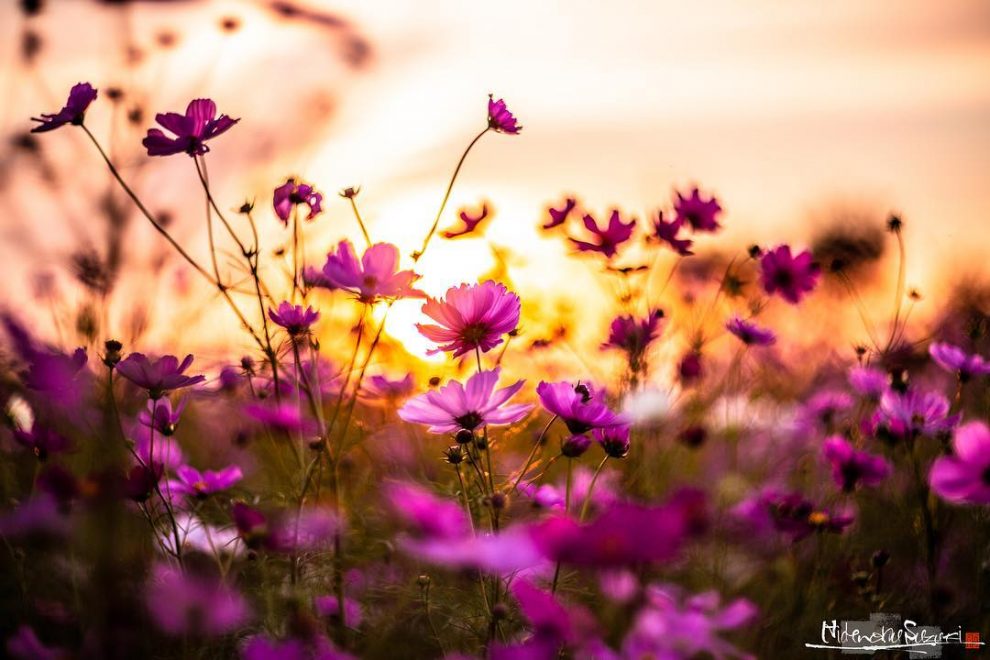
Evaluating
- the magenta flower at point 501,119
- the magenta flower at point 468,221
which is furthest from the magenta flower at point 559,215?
the magenta flower at point 501,119

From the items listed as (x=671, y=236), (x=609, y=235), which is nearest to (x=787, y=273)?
(x=671, y=236)

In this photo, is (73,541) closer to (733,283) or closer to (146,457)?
(146,457)

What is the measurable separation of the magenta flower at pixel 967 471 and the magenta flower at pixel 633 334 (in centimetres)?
64

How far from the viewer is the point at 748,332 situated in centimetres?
154

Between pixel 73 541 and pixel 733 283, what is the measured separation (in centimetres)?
130

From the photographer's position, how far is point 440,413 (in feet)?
2.66

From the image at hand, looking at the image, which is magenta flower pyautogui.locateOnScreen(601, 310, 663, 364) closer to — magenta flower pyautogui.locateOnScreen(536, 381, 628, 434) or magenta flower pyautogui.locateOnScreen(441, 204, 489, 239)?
magenta flower pyautogui.locateOnScreen(441, 204, 489, 239)

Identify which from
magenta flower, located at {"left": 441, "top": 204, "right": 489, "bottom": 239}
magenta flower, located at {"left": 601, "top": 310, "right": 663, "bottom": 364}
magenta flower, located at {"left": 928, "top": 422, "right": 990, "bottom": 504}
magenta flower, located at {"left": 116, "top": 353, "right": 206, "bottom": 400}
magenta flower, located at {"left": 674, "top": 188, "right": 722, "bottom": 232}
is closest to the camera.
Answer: magenta flower, located at {"left": 928, "top": 422, "right": 990, "bottom": 504}

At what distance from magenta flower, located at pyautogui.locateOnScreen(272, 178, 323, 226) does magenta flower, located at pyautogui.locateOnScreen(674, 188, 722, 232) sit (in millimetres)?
737

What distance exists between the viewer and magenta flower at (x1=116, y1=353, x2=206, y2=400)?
34.3 inches

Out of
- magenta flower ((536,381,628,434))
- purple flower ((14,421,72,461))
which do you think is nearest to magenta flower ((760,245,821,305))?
magenta flower ((536,381,628,434))

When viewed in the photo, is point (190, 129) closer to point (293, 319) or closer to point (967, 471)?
point (293, 319)

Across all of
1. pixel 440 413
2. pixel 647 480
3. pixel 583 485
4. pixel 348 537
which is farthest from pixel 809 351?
pixel 440 413

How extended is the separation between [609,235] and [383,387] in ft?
1.62
